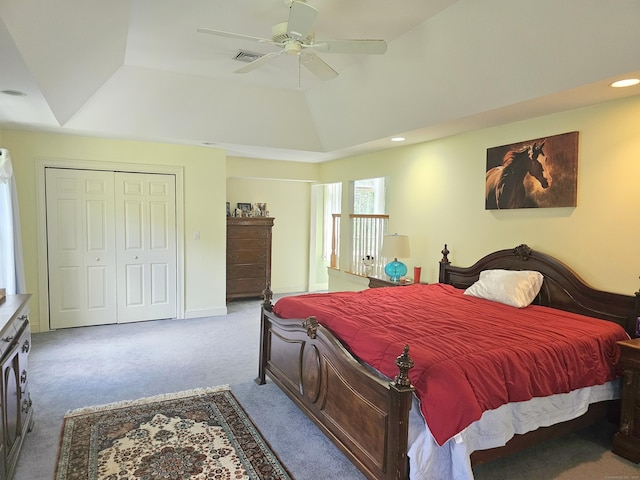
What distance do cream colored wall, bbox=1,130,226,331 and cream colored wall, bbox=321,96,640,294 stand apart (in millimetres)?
2488

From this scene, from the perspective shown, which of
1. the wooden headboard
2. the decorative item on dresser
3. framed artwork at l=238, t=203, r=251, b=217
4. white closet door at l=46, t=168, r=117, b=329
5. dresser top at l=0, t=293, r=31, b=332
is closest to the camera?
the decorative item on dresser

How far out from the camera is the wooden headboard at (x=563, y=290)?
2914 millimetres

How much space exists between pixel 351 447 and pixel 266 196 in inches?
220

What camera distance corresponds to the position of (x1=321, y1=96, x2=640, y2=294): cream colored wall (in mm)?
3000

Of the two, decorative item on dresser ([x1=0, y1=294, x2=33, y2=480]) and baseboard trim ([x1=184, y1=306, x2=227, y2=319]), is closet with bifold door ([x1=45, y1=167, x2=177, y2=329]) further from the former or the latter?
decorative item on dresser ([x1=0, y1=294, x2=33, y2=480])

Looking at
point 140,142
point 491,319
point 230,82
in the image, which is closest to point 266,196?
point 140,142

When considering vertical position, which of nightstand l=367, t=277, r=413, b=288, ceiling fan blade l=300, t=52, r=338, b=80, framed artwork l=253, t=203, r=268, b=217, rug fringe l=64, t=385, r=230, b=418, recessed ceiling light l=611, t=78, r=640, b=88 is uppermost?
ceiling fan blade l=300, t=52, r=338, b=80

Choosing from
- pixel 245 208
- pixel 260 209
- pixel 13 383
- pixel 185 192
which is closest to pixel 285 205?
pixel 260 209

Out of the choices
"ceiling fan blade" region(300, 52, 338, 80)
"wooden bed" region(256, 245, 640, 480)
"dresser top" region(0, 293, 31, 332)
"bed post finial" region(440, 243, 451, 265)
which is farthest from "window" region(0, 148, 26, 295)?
"bed post finial" region(440, 243, 451, 265)

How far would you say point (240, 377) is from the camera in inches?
148

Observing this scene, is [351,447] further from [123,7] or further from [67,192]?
[67,192]

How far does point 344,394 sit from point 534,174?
2.55 metres

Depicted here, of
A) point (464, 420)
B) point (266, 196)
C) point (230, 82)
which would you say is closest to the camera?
point (464, 420)

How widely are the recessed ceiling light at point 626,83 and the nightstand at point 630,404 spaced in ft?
5.35
